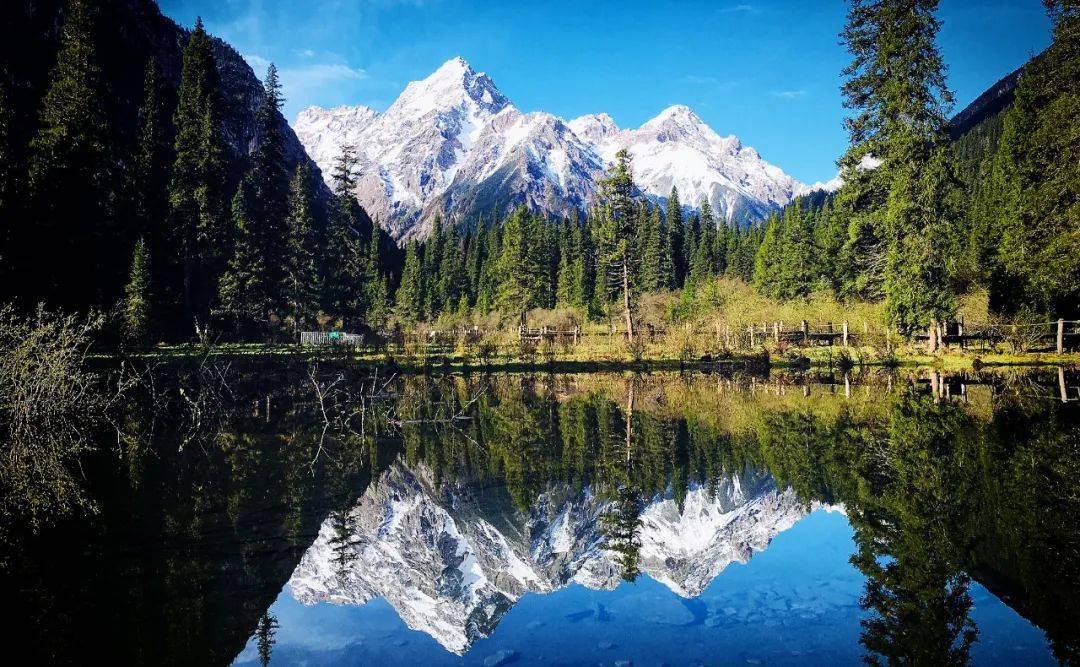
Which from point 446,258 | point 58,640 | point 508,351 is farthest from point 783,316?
point 446,258

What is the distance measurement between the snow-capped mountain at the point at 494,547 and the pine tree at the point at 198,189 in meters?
40.4

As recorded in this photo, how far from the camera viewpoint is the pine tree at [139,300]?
120 feet

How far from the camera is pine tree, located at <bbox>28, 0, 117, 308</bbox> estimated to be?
29.5m

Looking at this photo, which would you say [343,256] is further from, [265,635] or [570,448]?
[265,635]

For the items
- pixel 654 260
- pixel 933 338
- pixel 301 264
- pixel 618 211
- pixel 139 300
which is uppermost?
pixel 654 260

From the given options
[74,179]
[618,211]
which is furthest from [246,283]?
[618,211]

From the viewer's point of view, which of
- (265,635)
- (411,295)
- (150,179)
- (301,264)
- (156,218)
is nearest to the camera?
(265,635)

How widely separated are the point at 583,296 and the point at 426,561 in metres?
73.9

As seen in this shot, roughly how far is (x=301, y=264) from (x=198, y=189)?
27.3 ft

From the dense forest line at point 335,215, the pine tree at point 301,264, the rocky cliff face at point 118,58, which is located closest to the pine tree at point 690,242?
the dense forest line at point 335,215

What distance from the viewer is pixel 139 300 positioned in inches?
1473

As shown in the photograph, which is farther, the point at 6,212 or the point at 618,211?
the point at 618,211

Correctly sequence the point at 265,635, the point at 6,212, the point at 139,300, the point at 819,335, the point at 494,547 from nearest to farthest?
the point at 265,635
the point at 494,547
the point at 6,212
the point at 819,335
the point at 139,300

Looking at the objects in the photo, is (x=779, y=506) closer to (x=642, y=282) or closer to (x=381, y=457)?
(x=381, y=457)
